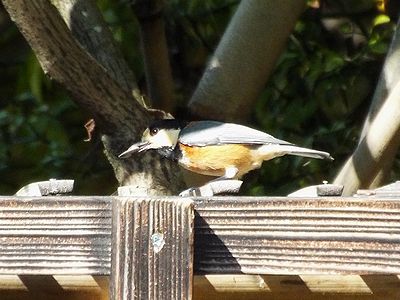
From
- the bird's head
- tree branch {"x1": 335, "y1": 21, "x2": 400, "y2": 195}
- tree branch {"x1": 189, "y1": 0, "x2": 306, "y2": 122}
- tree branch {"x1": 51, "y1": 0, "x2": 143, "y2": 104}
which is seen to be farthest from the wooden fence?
tree branch {"x1": 189, "y1": 0, "x2": 306, "y2": 122}

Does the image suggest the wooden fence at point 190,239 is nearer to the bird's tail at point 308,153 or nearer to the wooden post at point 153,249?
the wooden post at point 153,249

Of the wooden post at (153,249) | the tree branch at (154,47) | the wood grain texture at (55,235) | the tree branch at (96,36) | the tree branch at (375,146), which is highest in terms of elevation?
the tree branch at (154,47)

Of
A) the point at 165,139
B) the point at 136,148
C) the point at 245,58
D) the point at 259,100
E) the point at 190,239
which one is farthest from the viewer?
the point at 259,100

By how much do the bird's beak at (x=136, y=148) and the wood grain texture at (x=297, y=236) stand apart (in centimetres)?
178

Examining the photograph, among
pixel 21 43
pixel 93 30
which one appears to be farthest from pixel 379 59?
pixel 21 43

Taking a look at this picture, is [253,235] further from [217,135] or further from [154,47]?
[154,47]

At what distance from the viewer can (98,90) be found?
291cm

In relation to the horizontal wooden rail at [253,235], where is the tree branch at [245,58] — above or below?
above

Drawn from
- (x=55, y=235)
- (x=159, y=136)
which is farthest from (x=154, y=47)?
(x=55, y=235)

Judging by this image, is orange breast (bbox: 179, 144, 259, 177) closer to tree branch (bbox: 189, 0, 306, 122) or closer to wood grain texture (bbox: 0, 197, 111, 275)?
tree branch (bbox: 189, 0, 306, 122)

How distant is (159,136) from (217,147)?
300mm

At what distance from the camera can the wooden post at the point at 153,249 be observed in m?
1.22

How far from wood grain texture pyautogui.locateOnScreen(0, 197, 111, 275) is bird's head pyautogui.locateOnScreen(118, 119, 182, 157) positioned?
5.57 ft

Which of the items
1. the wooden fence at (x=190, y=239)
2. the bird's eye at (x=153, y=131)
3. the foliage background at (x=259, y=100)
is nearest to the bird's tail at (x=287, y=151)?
the foliage background at (x=259, y=100)
